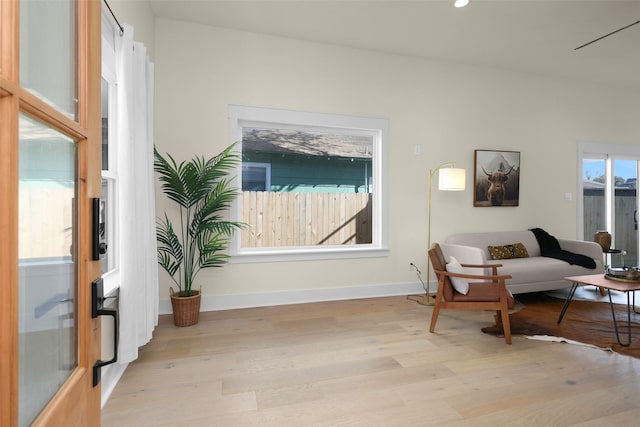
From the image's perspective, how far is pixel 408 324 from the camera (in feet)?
10.5

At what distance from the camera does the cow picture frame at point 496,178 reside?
4648 millimetres

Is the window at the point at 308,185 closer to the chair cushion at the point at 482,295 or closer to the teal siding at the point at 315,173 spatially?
the teal siding at the point at 315,173

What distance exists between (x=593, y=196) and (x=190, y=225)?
6.51 metres

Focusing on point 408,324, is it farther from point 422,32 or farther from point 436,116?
point 422,32

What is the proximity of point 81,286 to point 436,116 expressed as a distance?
4.55 metres

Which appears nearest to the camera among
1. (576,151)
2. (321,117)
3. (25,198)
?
(25,198)

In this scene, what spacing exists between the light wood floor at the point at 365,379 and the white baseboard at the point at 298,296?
1.43ft

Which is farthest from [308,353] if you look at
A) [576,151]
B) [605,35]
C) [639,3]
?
[576,151]

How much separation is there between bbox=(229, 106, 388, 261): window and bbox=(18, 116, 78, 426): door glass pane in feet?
9.45

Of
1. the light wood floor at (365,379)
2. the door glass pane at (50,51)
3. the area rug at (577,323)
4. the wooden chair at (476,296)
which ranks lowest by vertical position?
the light wood floor at (365,379)

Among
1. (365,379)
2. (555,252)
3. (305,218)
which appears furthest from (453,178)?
(365,379)

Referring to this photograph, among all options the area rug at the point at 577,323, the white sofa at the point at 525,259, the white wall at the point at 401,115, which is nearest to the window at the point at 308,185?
the white wall at the point at 401,115

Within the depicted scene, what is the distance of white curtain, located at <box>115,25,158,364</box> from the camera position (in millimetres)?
2168

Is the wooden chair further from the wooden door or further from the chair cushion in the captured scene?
the wooden door
